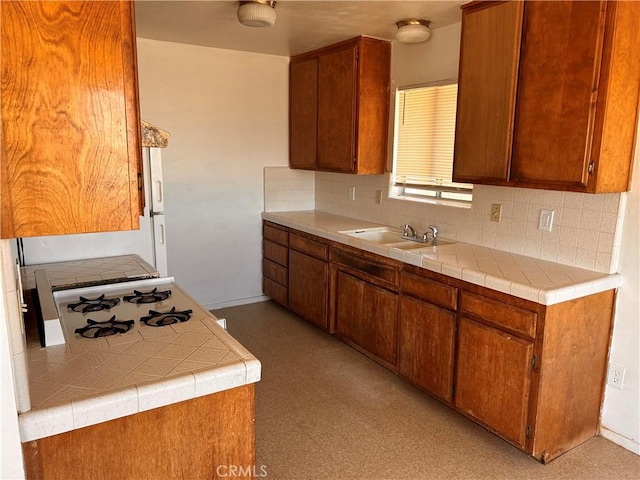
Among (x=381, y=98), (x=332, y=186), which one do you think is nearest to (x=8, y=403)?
(x=381, y=98)

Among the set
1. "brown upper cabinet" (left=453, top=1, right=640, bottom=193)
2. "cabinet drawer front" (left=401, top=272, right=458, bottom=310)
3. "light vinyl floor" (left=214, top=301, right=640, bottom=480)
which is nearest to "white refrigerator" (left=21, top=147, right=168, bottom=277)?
"light vinyl floor" (left=214, top=301, right=640, bottom=480)

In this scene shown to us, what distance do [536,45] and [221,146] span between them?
2879mm

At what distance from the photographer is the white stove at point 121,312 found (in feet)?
6.01

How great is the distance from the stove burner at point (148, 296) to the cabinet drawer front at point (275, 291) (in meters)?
2.15

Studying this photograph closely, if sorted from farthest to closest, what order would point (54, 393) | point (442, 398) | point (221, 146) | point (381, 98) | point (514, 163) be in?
point (221, 146), point (381, 98), point (442, 398), point (514, 163), point (54, 393)

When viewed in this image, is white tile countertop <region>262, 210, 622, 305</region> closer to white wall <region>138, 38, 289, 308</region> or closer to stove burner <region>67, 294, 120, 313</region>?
white wall <region>138, 38, 289, 308</region>

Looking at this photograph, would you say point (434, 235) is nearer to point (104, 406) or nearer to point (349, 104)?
point (349, 104)

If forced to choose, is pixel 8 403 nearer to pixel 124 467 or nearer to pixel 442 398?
pixel 124 467

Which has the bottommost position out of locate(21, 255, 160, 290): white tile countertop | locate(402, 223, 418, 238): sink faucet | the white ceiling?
locate(21, 255, 160, 290): white tile countertop

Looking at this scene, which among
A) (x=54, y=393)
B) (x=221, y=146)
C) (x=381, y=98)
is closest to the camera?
(x=54, y=393)

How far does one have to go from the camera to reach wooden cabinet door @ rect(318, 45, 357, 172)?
12.6ft

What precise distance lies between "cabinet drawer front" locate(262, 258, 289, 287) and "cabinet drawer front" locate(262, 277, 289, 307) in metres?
0.05

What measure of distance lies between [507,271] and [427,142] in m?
1.42

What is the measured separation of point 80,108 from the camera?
1201mm
